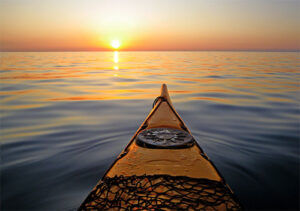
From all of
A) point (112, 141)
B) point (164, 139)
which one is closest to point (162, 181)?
point (164, 139)

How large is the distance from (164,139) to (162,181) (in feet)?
2.60

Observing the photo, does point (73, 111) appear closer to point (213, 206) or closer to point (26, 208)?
point (26, 208)

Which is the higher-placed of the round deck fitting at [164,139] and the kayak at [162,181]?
the round deck fitting at [164,139]

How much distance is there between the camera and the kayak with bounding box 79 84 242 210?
6.07ft

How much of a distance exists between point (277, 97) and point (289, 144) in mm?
4993

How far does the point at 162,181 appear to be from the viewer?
6.88ft

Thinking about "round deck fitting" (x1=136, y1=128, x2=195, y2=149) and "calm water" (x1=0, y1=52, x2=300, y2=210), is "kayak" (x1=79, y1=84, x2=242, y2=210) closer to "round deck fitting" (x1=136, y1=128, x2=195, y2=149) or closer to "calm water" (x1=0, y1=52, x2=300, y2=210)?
"round deck fitting" (x1=136, y1=128, x2=195, y2=149)

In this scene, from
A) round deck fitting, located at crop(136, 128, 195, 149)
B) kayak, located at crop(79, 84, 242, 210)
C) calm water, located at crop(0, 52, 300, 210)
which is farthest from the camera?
calm water, located at crop(0, 52, 300, 210)

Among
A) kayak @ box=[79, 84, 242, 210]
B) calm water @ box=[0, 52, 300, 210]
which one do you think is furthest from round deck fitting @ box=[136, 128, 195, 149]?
calm water @ box=[0, 52, 300, 210]

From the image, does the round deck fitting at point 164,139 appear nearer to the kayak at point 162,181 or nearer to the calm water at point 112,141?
the kayak at point 162,181

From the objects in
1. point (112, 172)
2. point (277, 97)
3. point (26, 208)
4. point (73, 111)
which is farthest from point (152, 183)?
point (277, 97)

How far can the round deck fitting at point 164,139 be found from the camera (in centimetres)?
267

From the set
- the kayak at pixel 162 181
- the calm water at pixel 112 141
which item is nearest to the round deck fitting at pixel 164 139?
the kayak at pixel 162 181

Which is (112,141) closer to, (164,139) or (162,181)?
(164,139)
